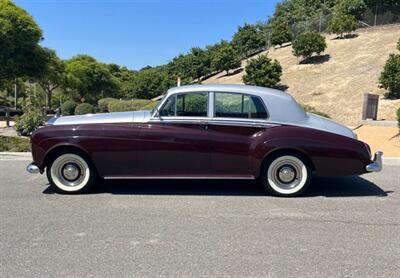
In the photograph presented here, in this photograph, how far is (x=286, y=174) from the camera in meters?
6.55

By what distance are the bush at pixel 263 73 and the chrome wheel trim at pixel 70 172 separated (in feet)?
94.1

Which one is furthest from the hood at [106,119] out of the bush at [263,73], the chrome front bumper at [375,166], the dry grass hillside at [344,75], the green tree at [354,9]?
the green tree at [354,9]

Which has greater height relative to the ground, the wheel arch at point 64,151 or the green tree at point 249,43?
the green tree at point 249,43

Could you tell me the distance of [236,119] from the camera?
6.48 metres

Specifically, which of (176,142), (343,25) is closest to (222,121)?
(176,142)

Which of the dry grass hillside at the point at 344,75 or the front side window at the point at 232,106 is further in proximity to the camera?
the dry grass hillside at the point at 344,75

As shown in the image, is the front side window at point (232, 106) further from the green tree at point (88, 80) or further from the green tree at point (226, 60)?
the green tree at point (88, 80)

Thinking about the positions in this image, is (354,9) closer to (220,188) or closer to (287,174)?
(220,188)

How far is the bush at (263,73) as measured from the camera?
34.5 metres

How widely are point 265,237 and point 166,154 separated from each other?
2.18 meters

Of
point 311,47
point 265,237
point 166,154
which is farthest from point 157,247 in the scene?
point 311,47

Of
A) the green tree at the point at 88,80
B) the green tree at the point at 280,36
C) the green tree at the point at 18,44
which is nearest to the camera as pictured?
the green tree at the point at 18,44

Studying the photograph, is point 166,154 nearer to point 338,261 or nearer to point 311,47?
point 338,261

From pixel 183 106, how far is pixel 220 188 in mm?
1503
